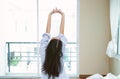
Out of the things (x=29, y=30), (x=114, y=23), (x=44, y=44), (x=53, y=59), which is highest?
(x=114, y=23)

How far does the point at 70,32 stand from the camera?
175 inches

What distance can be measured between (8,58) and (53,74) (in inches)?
115

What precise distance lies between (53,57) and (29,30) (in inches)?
103

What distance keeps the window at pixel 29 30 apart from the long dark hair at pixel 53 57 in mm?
2305

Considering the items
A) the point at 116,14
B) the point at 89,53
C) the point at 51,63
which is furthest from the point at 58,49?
the point at 89,53

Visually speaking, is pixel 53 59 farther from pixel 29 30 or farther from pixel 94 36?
pixel 29 30

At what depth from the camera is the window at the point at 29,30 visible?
439 centimetres

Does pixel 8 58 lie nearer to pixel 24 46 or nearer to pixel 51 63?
pixel 24 46

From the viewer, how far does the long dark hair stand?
2.01 meters

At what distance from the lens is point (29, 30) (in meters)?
4.53

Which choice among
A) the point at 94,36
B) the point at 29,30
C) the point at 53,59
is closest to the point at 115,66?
the point at 94,36

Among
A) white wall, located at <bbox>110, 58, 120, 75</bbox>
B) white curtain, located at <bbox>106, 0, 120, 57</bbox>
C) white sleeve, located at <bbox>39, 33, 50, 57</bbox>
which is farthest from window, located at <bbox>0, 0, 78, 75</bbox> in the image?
white sleeve, located at <bbox>39, 33, 50, 57</bbox>

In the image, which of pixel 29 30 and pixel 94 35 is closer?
pixel 94 35

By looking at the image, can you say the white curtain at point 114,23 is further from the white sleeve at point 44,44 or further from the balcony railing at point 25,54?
the white sleeve at point 44,44
